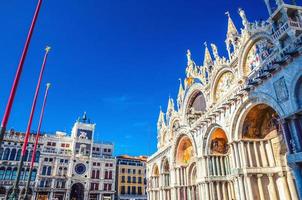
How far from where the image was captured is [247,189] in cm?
1762

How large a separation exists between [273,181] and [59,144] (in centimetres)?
5717

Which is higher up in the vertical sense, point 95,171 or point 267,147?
point 95,171

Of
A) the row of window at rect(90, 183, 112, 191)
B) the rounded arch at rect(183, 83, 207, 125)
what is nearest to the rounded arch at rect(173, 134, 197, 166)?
the rounded arch at rect(183, 83, 207, 125)

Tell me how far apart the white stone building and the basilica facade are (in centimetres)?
3652

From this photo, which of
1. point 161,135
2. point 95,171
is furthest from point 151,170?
point 95,171

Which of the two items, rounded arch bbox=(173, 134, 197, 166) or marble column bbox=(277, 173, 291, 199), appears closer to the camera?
marble column bbox=(277, 173, 291, 199)

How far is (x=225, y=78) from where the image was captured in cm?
2445

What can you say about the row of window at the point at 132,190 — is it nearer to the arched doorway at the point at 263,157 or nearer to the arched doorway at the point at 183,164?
the arched doorway at the point at 183,164

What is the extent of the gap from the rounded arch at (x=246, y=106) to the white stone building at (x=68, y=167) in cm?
4900

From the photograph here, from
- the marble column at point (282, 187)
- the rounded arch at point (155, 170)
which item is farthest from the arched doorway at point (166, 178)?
the marble column at point (282, 187)

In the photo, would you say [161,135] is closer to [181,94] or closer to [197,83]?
[181,94]

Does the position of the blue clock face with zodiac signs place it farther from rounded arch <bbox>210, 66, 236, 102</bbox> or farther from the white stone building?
rounded arch <bbox>210, 66, 236, 102</bbox>

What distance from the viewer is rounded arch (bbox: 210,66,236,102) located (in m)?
23.1

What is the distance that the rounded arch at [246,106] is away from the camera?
622 inches
